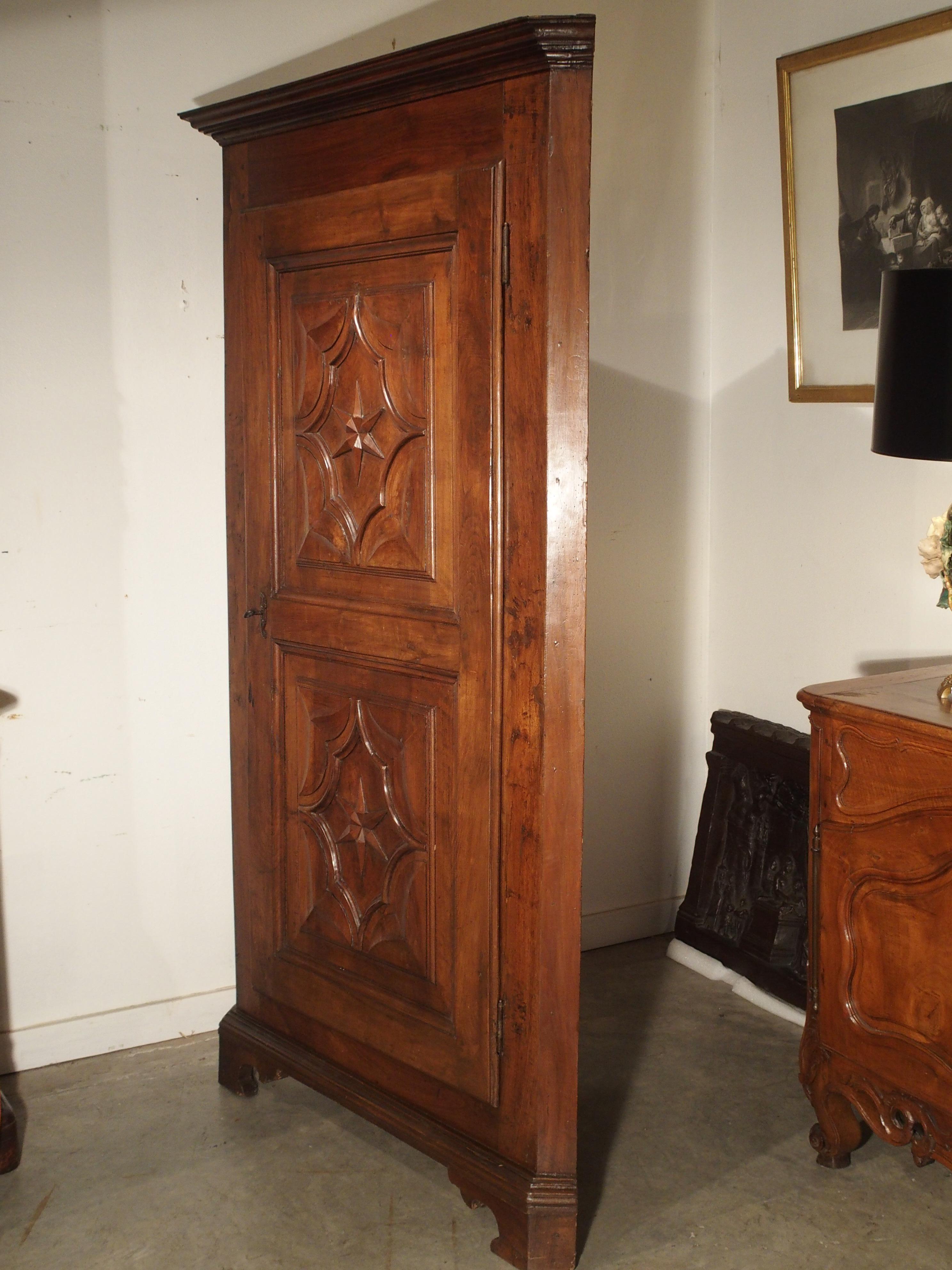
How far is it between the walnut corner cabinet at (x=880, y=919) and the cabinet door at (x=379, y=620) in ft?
2.40

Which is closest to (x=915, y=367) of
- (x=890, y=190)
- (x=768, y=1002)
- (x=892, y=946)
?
(x=890, y=190)

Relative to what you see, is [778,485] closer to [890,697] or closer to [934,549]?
[934,549]

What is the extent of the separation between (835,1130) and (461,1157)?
0.83 metres

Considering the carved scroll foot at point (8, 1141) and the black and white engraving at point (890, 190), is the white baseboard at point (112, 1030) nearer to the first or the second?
the carved scroll foot at point (8, 1141)

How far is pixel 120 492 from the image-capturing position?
296cm

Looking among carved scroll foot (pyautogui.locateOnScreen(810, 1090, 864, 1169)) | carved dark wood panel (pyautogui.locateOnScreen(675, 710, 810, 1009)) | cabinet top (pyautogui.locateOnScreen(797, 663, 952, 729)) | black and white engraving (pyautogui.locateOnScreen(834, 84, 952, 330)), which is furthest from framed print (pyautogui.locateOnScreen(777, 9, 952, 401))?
carved scroll foot (pyautogui.locateOnScreen(810, 1090, 864, 1169))

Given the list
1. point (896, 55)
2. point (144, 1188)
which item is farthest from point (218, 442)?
point (896, 55)

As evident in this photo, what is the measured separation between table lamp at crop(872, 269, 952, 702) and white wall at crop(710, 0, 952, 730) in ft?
2.43

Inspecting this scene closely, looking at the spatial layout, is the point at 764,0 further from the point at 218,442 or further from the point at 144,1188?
the point at 144,1188

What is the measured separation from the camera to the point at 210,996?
10.4 feet

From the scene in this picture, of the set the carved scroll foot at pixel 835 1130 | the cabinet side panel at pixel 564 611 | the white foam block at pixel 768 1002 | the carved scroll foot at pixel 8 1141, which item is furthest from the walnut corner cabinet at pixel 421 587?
the white foam block at pixel 768 1002

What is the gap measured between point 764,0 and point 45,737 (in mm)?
2860

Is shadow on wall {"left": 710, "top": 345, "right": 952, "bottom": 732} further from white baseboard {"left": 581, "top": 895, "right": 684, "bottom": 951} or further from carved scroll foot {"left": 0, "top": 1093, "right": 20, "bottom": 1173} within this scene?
carved scroll foot {"left": 0, "top": 1093, "right": 20, "bottom": 1173}

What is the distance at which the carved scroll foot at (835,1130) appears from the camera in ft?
8.32
